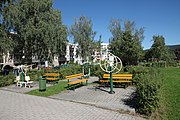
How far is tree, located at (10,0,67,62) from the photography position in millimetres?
29844

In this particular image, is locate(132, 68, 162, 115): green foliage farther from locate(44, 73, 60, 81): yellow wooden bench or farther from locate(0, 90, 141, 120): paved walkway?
locate(44, 73, 60, 81): yellow wooden bench

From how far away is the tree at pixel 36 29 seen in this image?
29.8 m

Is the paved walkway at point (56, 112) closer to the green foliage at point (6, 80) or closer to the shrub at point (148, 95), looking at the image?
the shrub at point (148, 95)

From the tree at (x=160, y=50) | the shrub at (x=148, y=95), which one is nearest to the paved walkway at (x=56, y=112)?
the shrub at (x=148, y=95)

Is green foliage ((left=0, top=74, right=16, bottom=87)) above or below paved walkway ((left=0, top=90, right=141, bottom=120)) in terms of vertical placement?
above

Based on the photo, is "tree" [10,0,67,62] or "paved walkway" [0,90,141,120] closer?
"paved walkway" [0,90,141,120]

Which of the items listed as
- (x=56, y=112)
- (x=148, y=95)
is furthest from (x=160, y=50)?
(x=56, y=112)

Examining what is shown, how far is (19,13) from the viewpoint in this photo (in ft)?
96.8

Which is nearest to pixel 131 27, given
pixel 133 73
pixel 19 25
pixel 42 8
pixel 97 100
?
pixel 42 8

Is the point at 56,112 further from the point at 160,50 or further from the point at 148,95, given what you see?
the point at 160,50

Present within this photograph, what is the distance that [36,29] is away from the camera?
97.5ft

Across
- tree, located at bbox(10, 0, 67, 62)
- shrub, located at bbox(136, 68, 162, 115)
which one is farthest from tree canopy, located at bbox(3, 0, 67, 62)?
shrub, located at bbox(136, 68, 162, 115)

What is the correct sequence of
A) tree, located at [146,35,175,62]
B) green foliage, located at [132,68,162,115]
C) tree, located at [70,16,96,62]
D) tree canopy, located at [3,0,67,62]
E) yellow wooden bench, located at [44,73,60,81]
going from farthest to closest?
tree, located at [70,16,96,62], tree, located at [146,35,175,62], tree canopy, located at [3,0,67,62], yellow wooden bench, located at [44,73,60,81], green foliage, located at [132,68,162,115]

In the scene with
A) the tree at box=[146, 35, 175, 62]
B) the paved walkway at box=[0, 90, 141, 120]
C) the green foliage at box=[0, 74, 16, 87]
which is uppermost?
the tree at box=[146, 35, 175, 62]
